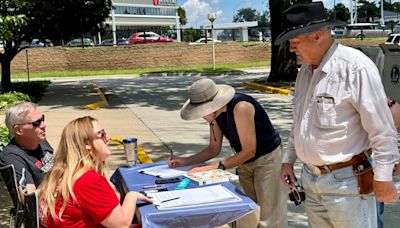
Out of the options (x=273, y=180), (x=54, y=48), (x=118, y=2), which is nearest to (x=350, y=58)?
(x=273, y=180)

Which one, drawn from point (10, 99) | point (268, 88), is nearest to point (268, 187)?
point (10, 99)

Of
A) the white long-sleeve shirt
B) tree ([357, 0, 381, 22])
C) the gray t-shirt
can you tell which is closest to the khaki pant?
the white long-sleeve shirt

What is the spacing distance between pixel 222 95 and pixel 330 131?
1.20 meters

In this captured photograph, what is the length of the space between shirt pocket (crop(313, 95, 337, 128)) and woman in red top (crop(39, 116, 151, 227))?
1207 millimetres

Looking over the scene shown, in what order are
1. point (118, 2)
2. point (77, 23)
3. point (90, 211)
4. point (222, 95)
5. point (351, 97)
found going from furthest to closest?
point (118, 2) → point (77, 23) → point (222, 95) → point (90, 211) → point (351, 97)

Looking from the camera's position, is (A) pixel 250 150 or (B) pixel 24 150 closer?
(A) pixel 250 150

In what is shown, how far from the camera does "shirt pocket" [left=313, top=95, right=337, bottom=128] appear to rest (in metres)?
2.68

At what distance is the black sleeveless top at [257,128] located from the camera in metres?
3.83

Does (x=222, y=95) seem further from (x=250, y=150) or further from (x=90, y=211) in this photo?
(x=90, y=211)

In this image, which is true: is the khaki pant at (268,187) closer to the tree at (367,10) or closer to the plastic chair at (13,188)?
the plastic chair at (13,188)

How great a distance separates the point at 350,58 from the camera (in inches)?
106

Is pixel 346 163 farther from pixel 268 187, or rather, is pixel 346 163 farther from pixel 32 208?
pixel 32 208

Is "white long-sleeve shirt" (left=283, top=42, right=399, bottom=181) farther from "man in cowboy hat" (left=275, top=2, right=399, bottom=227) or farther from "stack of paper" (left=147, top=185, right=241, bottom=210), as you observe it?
"stack of paper" (left=147, top=185, right=241, bottom=210)

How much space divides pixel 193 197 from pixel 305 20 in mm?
1261
